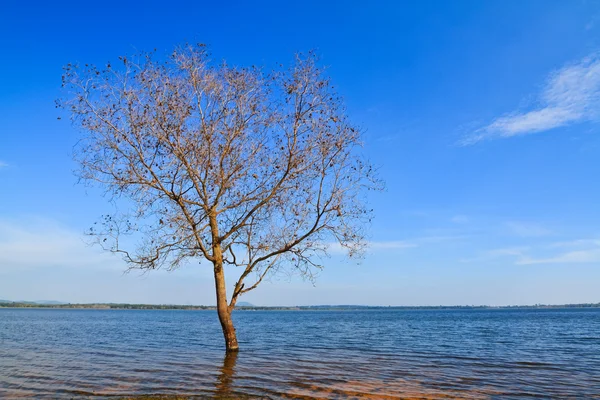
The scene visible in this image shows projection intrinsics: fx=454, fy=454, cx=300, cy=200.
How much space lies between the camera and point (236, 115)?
20.1 m

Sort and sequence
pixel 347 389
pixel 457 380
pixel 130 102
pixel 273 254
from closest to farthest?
pixel 347 389 → pixel 457 380 → pixel 130 102 → pixel 273 254

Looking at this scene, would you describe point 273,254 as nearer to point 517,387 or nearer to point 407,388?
point 407,388

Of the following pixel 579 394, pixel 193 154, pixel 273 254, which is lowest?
pixel 579 394

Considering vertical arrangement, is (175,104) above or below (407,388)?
above

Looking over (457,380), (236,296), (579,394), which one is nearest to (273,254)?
(236,296)

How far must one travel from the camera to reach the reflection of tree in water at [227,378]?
13.2 meters

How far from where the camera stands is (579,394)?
50.9 ft

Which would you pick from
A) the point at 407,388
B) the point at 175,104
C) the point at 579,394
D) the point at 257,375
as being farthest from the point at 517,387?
the point at 175,104

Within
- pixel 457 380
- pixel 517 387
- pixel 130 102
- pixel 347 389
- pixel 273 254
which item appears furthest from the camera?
→ pixel 273 254

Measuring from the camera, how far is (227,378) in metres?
16.2

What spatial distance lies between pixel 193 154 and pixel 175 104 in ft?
7.26

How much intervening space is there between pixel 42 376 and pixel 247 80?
1422cm

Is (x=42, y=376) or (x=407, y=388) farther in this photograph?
(x=42, y=376)

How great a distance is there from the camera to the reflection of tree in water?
1317 cm
